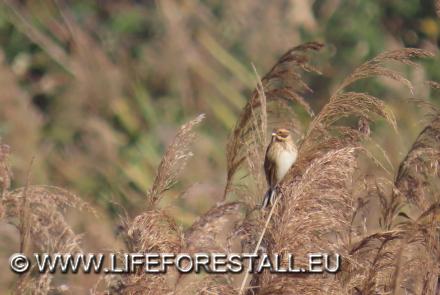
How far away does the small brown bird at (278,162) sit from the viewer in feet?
11.6

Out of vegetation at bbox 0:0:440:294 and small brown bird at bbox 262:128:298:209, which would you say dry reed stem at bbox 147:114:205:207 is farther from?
small brown bird at bbox 262:128:298:209

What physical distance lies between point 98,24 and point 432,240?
7.37 m

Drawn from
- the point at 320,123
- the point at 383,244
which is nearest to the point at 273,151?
the point at 320,123

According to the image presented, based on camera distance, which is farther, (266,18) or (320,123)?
(266,18)

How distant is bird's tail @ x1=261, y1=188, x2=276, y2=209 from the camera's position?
3.43 meters

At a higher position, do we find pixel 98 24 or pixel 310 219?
pixel 98 24

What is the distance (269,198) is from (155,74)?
5685mm

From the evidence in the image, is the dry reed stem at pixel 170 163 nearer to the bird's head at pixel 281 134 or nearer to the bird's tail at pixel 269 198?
the bird's tail at pixel 269 198

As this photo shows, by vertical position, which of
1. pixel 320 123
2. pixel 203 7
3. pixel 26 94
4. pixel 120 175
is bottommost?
pixel 320 123

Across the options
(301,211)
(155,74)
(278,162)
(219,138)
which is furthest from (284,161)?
(155,74)


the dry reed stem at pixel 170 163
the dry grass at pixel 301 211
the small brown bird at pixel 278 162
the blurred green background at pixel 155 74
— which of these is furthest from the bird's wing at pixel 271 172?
the blurred green background at pixel 155 74

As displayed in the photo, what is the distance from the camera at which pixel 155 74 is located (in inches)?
356

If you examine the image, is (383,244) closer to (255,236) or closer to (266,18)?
(255,236)

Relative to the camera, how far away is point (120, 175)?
22.4 feet
